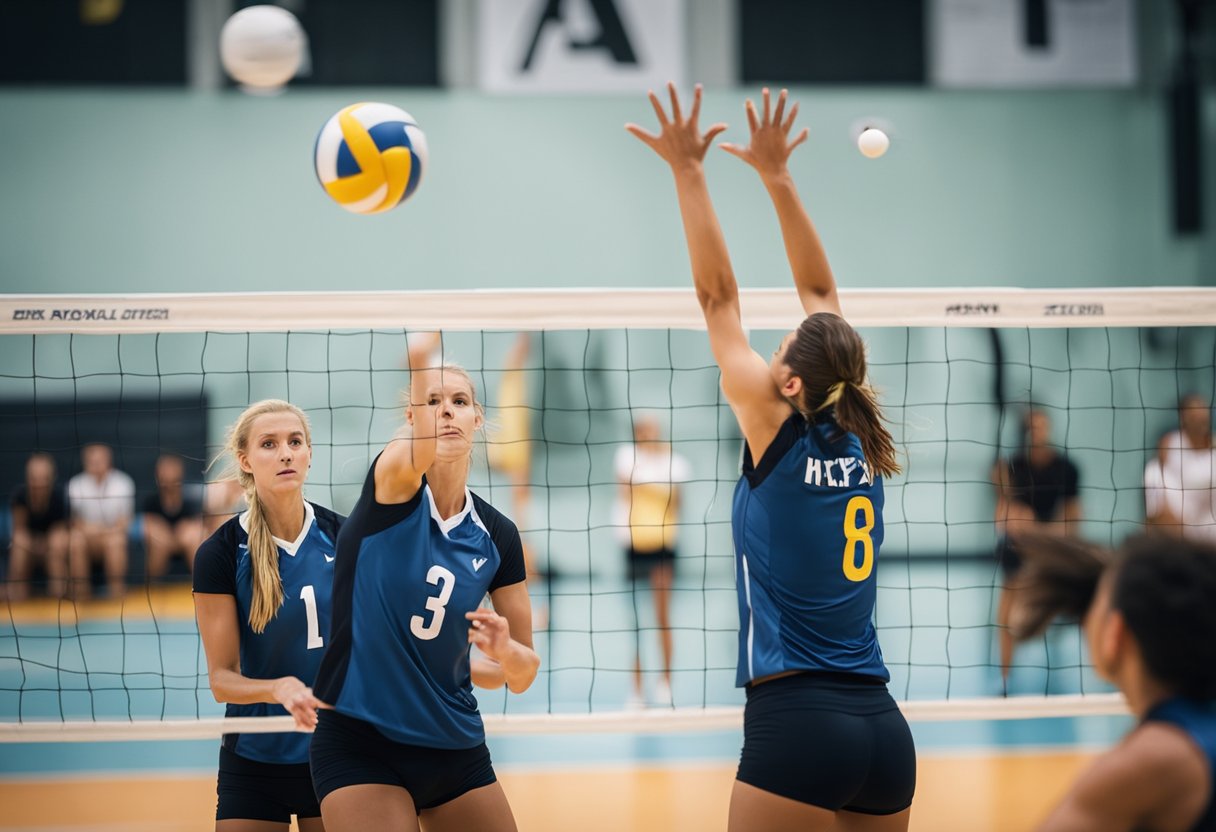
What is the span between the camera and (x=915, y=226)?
13430mm

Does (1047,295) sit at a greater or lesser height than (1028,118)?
lesser

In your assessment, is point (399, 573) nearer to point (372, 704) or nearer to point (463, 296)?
point (372, 704)

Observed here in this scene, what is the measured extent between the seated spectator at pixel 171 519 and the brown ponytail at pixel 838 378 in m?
8.39

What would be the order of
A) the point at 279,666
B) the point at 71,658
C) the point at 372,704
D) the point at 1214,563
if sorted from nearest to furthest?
the point at 1214,563 < the point at 372,704 < the point at 279,666 < the point at 71,658

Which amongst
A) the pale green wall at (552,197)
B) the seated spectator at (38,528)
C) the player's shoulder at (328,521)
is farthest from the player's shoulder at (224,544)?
the pale green wall at (552,197)

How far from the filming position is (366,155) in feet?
14.1

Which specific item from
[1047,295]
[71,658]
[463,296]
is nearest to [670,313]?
[463,296]

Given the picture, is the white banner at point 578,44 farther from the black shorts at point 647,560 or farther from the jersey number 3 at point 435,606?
the jersey number 3 at point 435,606

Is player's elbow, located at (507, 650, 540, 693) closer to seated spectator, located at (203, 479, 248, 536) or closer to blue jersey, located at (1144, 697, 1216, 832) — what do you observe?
blue jersey, located at (1144, 697, 1216, 832)

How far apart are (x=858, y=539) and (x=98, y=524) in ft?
32.7

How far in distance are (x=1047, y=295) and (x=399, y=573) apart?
2.84 metres

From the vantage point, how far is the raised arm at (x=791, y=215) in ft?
11.7

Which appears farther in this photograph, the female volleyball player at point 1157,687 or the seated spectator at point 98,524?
the seated spectator at point 98,524

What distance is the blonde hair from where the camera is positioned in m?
3.67
